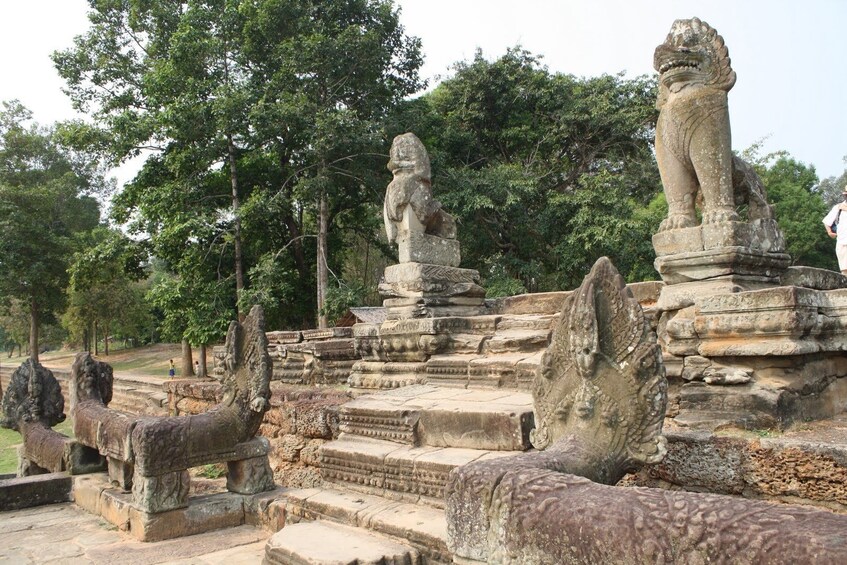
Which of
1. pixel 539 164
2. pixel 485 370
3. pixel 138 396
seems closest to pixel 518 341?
pixel 485 370

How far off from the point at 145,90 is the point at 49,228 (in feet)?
35.5

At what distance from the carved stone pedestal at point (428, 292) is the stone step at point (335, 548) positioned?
2636 millimetres

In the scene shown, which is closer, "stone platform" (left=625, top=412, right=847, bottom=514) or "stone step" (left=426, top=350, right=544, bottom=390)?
"stone platform" (left=625, top=412, right=847, bottom=514)

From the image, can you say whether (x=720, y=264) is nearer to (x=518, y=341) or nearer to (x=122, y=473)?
(x=518, y=341)

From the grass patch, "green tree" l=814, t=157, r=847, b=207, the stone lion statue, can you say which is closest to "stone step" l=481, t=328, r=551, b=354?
the stone lion statue

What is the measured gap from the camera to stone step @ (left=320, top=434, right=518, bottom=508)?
3.11 metres

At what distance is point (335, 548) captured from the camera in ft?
9.37

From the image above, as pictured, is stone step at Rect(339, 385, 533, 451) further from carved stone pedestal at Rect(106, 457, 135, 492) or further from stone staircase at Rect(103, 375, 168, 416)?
stone staircase at Rect(103, 375, 168, 416)

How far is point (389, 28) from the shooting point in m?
14.4

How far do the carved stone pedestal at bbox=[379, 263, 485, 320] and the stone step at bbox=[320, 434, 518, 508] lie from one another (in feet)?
6.16

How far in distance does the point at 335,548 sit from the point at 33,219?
72.9 ft

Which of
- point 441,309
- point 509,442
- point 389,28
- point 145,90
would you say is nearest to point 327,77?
point 389,28

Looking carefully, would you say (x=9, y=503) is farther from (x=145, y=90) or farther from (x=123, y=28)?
(x=123, y=28)

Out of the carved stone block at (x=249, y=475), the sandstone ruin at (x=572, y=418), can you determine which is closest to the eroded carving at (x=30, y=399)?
the sandstone ruin at (x=572, y=418)
